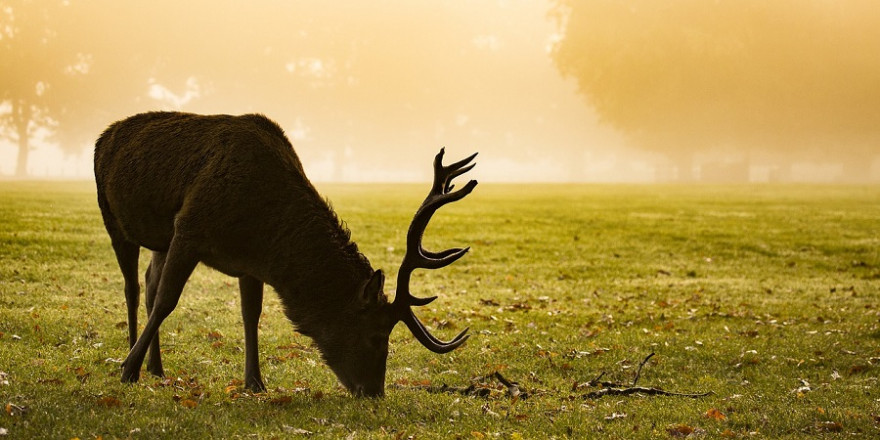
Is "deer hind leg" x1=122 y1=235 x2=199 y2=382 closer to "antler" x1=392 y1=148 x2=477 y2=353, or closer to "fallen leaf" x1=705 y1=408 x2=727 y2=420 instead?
"antler" x1=392 y1=148 x2=477 y2=353

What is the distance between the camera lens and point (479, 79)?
83500 millimetres

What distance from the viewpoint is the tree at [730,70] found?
5766 cm

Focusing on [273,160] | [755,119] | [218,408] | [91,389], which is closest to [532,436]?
[218,408]

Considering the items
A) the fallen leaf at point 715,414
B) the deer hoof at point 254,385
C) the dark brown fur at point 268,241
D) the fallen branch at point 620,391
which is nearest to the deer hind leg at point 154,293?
the dark brown fur at point 268,241

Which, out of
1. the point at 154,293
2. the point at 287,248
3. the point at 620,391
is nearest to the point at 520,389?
the point at 620,391

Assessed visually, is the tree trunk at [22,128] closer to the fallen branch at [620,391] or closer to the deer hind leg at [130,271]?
the deer hind leg at [130,271]

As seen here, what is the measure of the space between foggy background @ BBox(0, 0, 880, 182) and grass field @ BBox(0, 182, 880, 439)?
38101 mm

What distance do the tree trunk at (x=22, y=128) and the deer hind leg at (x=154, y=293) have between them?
5857cm

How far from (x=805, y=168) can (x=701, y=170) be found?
1225 cm

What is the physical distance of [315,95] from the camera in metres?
73.9

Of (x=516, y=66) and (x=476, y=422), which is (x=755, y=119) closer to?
(x=516, y=66)

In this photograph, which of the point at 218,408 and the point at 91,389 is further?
the point at 91,389

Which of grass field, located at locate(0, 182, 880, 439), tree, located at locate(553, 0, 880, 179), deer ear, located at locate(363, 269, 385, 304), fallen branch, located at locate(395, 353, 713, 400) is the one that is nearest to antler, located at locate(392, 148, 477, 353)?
deer ear, located at locate(363, 269, 385, 304)

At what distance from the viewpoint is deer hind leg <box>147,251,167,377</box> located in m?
7.86
